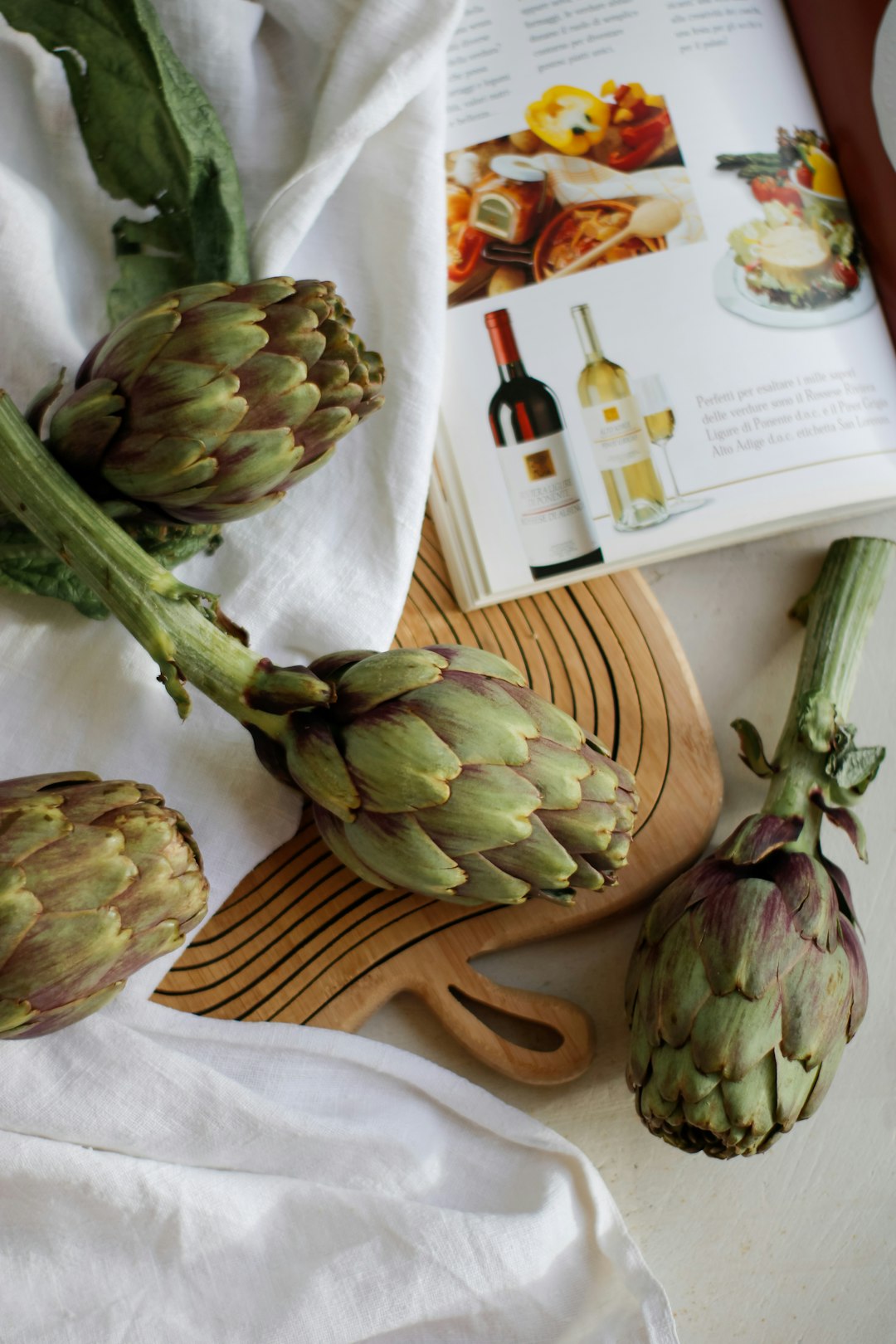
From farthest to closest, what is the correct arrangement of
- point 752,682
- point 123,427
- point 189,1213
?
1. point 752,682
2. point 189,1213
3. point 123,427

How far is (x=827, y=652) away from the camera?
2.59 feet

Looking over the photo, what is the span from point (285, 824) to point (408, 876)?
144mm

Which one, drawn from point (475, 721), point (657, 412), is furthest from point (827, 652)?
point (475, 721)

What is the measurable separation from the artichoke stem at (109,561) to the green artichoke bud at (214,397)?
21mm

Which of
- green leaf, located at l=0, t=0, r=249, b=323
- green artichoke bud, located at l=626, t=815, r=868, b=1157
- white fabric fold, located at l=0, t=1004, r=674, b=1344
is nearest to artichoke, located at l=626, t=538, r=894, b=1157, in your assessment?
green artichoke bud, located at l=626, t=815, r=868, b=1157

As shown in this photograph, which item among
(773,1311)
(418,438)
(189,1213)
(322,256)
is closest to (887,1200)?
(773,1311)

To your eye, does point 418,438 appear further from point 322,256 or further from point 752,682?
point 752,682

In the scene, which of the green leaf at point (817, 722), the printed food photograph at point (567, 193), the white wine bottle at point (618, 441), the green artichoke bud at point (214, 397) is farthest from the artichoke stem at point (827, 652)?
the green artichoke bud at point (214, 397)

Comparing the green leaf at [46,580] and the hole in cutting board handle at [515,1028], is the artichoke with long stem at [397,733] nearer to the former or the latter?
the green leaf at [46,580]

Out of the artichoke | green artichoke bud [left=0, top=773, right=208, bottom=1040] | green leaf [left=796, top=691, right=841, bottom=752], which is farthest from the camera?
green leaf [left=796, top=691, right=841, bottom=752]

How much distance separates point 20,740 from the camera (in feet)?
2.34

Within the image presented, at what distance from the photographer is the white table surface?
0.75 m

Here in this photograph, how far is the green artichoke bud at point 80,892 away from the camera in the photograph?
56 cm

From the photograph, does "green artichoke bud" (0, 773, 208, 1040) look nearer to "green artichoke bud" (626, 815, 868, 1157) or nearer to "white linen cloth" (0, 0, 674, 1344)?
"white linen cloth" (0, 0, 674, 1344)
